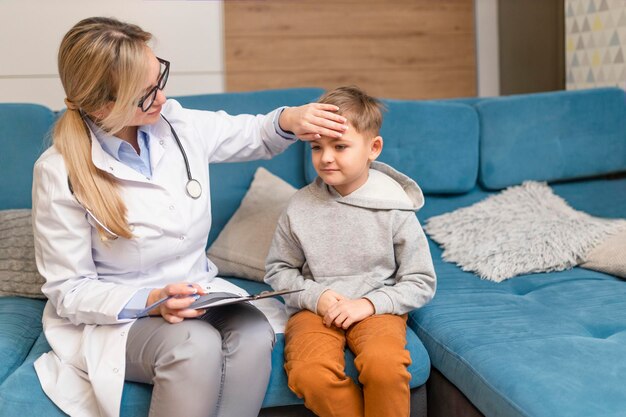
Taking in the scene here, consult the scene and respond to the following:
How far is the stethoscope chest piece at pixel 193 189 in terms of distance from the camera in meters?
1.75

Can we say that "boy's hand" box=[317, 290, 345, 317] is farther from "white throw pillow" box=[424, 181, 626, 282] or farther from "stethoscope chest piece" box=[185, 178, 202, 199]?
"white throw pillow" box=[424, 181, 626, 282]

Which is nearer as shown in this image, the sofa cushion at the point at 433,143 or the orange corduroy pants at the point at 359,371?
the orange corduroy pants at the point at 359,371

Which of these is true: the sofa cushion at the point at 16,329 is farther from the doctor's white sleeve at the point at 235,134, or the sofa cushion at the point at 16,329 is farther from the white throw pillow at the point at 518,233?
the white throw pillow at the point at 518,233

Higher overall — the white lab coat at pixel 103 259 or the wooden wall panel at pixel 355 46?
the wooden wall panel at pixel 355 46

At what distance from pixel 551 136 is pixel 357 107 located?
1.05m

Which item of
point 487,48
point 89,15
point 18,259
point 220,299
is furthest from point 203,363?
point 487,48

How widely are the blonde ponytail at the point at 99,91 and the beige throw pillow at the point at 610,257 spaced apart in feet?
4.40

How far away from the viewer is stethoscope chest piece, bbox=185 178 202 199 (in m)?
1.75

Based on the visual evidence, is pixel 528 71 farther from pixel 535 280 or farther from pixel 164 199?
pixel 164 199

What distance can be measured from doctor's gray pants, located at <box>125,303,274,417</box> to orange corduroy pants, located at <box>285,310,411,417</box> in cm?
8

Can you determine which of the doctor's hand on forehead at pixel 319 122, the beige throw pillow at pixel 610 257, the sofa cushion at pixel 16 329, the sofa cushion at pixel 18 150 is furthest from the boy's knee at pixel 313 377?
the sofa cushion at pixel 18 150

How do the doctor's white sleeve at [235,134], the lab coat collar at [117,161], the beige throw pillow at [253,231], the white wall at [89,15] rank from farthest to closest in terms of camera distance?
the white wall at [89,15]
the beige throw pillow at [253,231]
the doctor's white sleeve at [235,134]
the lab coat collar at [117,161]

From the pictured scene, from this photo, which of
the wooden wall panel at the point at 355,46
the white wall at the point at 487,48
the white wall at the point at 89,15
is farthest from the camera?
the white wall at the point at 487,48

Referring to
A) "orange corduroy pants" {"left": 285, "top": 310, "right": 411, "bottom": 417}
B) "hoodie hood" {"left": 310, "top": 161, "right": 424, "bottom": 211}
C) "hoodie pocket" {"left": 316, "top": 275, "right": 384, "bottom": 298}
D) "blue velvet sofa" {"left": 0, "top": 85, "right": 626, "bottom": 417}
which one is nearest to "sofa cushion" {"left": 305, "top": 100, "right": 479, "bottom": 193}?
"blue velvet sofa" {"left": 0, "top": 85, "right": 626, "bottom": 417}
